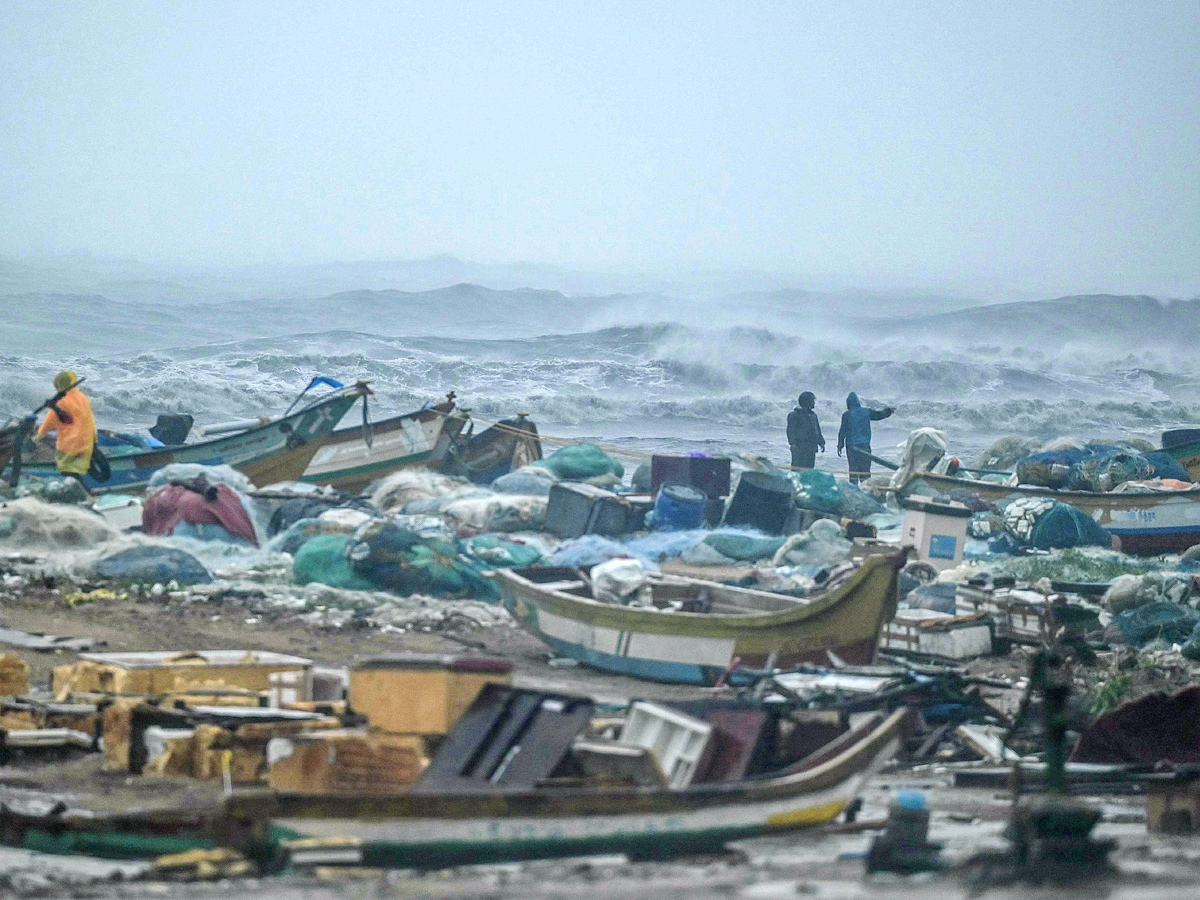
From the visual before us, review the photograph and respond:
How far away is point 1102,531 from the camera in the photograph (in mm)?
13266

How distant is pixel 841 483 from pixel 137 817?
1073 centimetres

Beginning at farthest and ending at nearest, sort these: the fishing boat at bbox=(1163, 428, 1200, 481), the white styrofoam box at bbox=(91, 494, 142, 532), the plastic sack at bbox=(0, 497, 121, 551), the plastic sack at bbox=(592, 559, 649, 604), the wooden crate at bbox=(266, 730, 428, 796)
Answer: the fishing boat at bbox=(1163, 428, 1200, 481) < the white styrofoam box at bbox=(91, 494, 142, 532) < the plastic sack at bbox=(0, 497, 121, 551) < the plastic sack at bbox=(592, 559, 649, 604) < the wooden crate at bbox=(266, 730, 428, 796)

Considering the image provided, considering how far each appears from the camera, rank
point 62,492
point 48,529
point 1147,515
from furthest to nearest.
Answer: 1. point 1147,515
2. point 62,492
3. point 48,529

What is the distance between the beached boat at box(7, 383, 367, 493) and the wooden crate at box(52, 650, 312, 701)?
8169 millimetres

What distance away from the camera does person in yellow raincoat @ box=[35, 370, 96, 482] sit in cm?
1304

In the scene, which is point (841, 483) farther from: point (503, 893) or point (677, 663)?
point (503, 893)

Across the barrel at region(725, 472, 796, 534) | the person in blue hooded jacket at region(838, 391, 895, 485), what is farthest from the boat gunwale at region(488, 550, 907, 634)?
the person in blue hooded jacket at region(838, 391, 895, 485)

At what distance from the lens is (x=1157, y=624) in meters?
9.08

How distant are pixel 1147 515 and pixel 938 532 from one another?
330 centimetres

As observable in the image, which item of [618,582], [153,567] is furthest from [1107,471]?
[153,567]

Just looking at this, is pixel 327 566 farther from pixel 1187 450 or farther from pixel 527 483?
pixel 1187 450

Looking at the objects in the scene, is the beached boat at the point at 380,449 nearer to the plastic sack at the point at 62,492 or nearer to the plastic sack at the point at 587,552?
the plastic sack at the point at 62,492

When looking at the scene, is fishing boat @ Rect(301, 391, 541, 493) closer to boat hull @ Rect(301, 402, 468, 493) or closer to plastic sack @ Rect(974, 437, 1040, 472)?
boat hull @ Rect(301, 402, 468, 493)

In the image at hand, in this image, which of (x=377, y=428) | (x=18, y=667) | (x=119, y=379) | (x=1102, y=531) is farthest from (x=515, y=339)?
(x=18, y=667)
